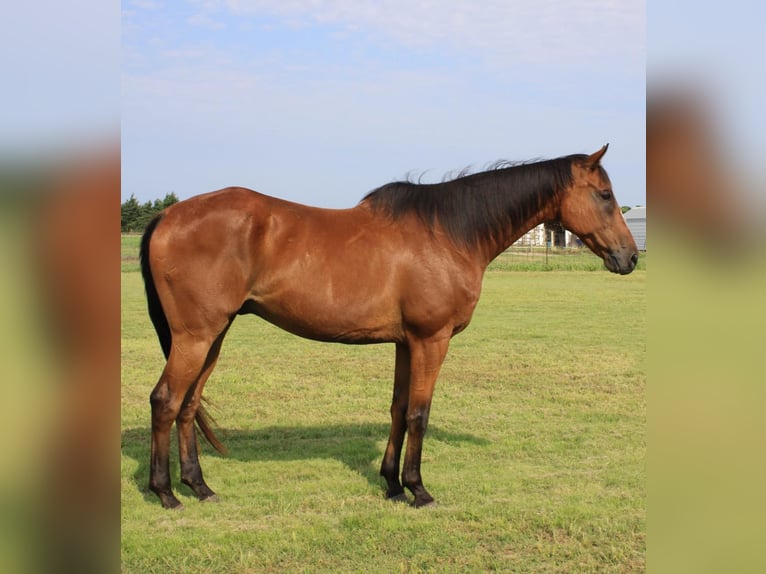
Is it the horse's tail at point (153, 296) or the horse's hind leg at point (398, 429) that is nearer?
the horse's tail at point (153, 296)

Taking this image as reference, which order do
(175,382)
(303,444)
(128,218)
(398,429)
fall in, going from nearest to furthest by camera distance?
(175,382), (398,429), (303,444), (128,218)

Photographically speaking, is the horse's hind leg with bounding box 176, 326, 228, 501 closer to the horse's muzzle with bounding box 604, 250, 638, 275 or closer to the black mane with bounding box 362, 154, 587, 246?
the black mane with bounding box 362, 154, 587, 246

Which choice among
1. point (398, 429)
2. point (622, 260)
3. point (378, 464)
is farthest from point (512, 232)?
point (378, 464)

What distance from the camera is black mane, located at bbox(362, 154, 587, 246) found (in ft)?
16.2

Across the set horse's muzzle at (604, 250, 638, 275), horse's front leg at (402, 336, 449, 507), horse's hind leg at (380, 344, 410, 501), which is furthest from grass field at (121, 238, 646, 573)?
horse's muzzle at (604, 250, 638, 275)

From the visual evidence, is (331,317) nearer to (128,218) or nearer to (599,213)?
(599,213)

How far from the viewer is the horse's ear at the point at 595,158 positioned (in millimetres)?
4707

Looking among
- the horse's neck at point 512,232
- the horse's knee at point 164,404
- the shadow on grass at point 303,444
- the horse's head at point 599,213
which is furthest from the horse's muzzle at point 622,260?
the horse's knee at point 164,404

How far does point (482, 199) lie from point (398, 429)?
1.88m

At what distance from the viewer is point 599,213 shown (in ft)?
16.1

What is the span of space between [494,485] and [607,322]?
9977mm

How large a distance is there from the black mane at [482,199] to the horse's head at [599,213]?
8 centimetres

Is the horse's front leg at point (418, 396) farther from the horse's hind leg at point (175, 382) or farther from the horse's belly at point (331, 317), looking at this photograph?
the horse's hind leg at point (175, 382)

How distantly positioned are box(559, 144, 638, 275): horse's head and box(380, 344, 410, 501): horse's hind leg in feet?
5.38
